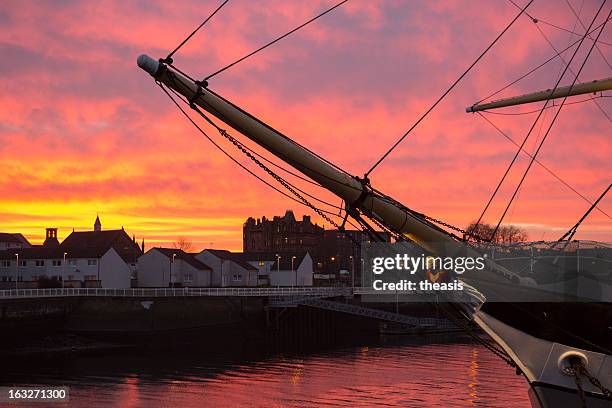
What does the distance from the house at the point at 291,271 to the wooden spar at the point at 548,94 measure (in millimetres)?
74396

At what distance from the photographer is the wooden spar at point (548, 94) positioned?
37.4 meters

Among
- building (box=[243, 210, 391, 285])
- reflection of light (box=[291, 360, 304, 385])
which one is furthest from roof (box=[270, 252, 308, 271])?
reflection of light (box=[291, 360, 304, 385])

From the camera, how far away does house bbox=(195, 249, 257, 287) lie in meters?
107

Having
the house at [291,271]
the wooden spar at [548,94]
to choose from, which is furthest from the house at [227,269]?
the wooden spar at [548,94]

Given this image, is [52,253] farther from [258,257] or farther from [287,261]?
[287,261]

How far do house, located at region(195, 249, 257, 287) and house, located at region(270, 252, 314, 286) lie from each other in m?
4.97

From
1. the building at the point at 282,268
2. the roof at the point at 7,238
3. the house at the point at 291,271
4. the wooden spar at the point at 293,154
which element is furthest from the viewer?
the roof at the point at 7,238

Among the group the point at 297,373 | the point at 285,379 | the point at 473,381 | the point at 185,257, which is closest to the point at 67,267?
the point at 185,257

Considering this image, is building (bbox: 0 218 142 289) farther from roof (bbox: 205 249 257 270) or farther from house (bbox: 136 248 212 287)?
roof (bbox: 205 249 257 270)

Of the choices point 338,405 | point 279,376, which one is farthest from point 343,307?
point 338,405

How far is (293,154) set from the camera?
65.9 ft

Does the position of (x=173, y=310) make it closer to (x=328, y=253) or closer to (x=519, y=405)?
(x=519, y=405)

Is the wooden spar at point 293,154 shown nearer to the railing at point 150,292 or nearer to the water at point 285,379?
the water at point 285,379

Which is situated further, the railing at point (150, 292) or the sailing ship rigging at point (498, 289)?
the railing at point (150, 292)
